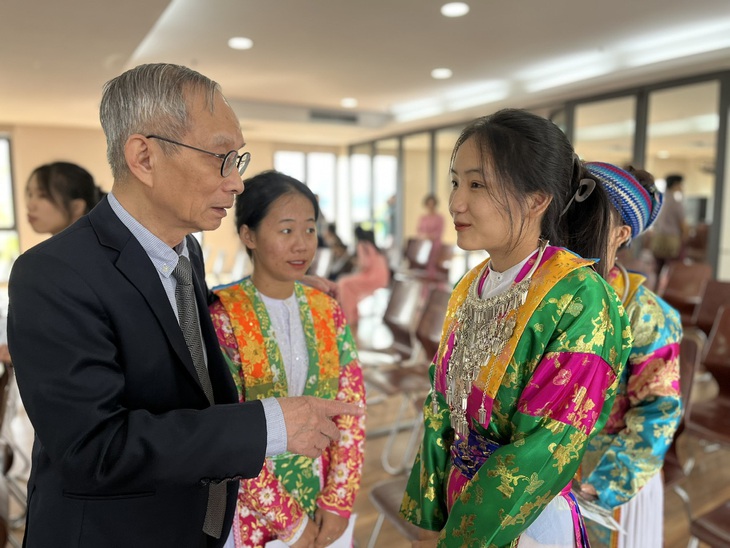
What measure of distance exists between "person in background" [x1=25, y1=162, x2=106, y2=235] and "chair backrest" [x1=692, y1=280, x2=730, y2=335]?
4072 millimetres

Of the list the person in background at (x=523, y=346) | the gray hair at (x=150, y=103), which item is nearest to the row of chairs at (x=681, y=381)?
the person in background at (x=523, y=346)

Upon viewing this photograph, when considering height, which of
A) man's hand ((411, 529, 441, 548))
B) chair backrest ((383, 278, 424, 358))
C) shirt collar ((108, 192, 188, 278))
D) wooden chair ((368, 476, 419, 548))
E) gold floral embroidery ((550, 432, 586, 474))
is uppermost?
shirt collar ((108, 192, 188, 278))

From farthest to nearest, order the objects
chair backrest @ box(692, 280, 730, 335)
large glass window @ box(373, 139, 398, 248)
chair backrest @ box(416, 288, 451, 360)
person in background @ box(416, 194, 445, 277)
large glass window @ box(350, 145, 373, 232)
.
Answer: large glass window @ box(350, 145, 373, 232), large glass window @ box(373, 139, 398, 248), person in background @ box(416, 194, 445, 277), chair backrest @ box(692, 280, 730, 335), chair backrest @ box(416, 288, 451, 360)

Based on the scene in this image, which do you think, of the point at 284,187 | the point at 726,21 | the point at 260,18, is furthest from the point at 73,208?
the point at 726,21

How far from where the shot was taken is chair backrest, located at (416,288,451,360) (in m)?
3.38

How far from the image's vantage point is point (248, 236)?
4.71 feet

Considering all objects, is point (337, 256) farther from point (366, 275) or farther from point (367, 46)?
point (367, 46)

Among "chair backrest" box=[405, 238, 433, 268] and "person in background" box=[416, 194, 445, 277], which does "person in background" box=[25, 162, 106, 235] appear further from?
"person in background" box=[416, 194, 445, 277]

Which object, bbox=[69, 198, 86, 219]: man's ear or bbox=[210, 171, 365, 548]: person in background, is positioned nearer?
bbox=[210, 171, 365, 548]: person in background

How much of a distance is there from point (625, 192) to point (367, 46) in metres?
4.59

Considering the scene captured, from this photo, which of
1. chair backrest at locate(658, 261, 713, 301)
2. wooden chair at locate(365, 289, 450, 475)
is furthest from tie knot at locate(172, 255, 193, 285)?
chair backrest at locate(658, 261, 713, 301)

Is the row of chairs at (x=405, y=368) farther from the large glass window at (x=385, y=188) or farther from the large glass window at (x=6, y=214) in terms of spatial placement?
the large glass window at (x=6, y=214)

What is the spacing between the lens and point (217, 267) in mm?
9711

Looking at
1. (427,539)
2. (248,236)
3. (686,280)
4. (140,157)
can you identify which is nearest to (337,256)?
(686,280)
